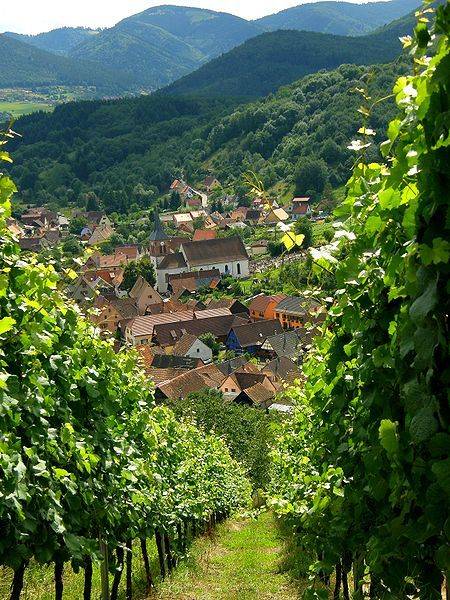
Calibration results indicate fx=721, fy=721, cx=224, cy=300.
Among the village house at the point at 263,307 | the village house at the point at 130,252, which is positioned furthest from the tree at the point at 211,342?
the village house at the point at 130,252

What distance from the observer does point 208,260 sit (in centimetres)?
10244

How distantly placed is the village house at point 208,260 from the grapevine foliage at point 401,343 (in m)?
96.3

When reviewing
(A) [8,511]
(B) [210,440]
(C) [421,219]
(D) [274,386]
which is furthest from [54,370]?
(D) [274,386]

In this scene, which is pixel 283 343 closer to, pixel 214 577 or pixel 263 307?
Answer: pixel 263 307

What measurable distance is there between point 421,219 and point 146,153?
197m

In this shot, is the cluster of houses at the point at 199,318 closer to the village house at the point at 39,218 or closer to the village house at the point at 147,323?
the village house at the point at 147,323

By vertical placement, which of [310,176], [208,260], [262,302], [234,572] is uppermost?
[310,176]

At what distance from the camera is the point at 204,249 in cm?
10281

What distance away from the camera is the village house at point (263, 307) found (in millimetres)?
77425

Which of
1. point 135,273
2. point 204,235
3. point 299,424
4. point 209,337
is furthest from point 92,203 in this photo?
point 299,424

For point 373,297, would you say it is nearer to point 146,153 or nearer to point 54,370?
point 54,370

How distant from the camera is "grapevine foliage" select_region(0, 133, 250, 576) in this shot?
208 inches

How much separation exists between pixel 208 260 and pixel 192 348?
36623 mm

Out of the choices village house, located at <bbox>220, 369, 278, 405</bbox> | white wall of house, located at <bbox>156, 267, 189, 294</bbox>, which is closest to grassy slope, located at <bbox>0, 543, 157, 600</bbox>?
village house, located at <bbox>220, 369, 278, 405</bbox>
